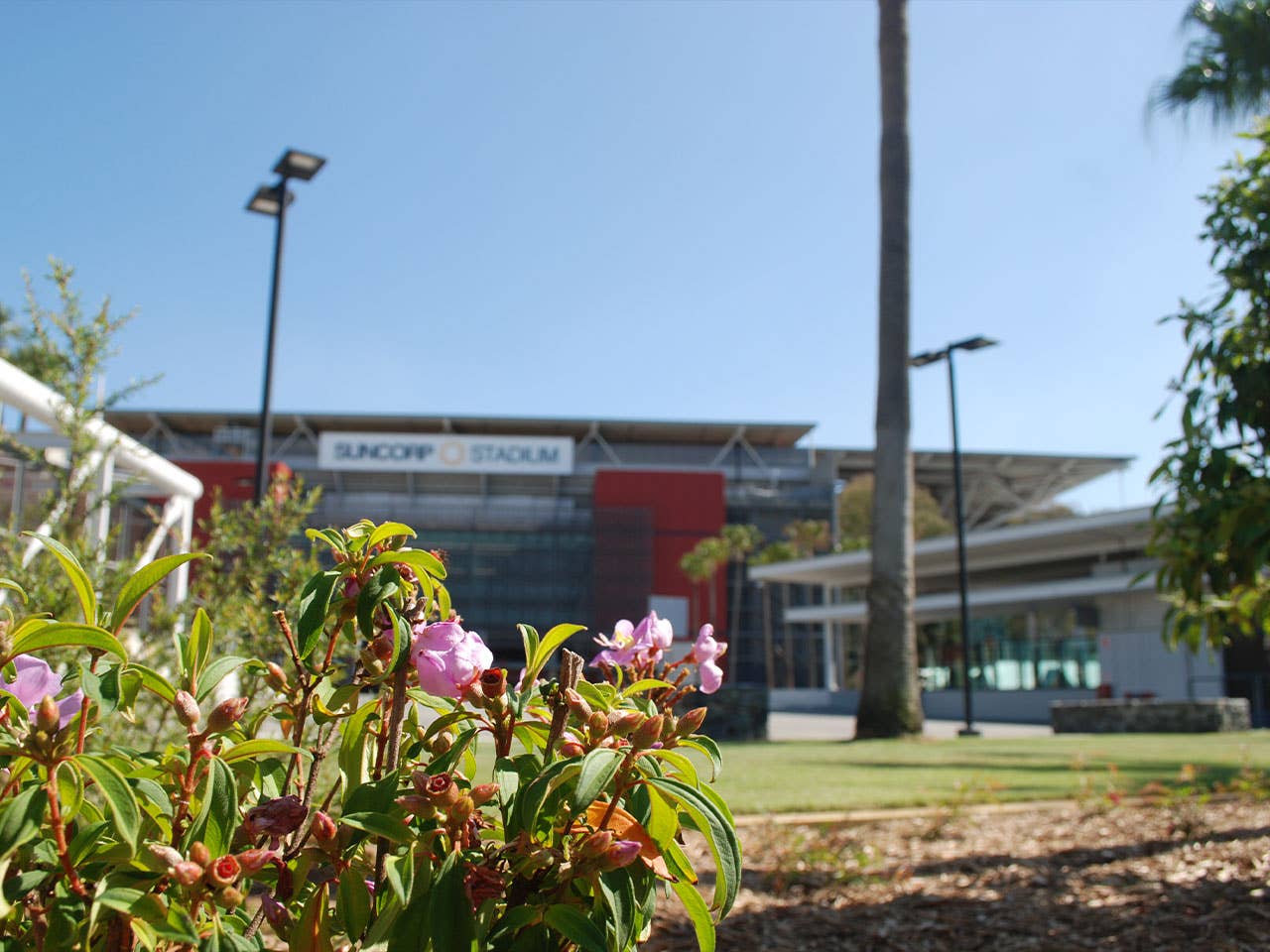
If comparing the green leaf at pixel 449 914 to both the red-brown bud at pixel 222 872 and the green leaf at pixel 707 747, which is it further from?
the green leaf at pixel 707 747

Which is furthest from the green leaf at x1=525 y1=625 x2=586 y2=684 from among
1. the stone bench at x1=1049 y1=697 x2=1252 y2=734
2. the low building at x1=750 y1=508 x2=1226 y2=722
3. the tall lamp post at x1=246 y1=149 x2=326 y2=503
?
Answer: the low building at x1=750 y1=508 x2=1226 y2=722

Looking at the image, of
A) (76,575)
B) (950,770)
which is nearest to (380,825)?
(76,575)

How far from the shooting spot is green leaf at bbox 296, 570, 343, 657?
1085mm

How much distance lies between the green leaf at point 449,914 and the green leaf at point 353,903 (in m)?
0.14

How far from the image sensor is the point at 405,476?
60.0 meters

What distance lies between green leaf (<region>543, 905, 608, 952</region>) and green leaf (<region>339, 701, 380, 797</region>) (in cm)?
38

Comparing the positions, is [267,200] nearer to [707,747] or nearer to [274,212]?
[274,212]

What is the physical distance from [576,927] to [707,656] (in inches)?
24.8

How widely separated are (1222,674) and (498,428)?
4595 cm

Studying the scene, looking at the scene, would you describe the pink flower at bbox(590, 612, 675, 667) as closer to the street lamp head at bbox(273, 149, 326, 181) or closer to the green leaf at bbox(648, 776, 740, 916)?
the green leaf at bbox(648, 776, 740, 916)

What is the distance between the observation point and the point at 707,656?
1.61 meters

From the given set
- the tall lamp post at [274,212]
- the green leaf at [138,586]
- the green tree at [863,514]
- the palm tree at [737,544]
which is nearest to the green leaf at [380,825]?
the green leaf at [138,586]

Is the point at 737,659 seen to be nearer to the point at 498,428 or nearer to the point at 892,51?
the point at 498,428

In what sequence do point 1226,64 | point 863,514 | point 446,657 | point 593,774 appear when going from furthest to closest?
1. point 863,514
2. point 1226,64
3. point 446,657
4. point 593,774
